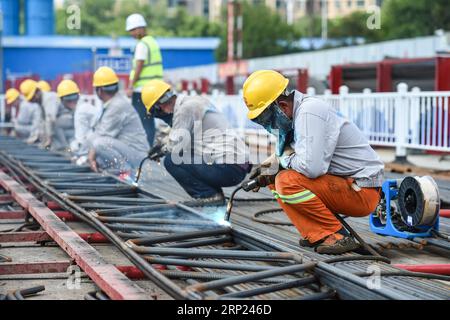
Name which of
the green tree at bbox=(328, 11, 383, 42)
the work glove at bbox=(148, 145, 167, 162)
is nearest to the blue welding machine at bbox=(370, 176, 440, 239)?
the work glove at bbox=(148, 145, 167, 162)

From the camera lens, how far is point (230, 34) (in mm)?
49406

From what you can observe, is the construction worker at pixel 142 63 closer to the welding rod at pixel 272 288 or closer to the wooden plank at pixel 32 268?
the wooden plank at pixel 32 268

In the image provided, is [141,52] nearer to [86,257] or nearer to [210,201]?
[210,201]

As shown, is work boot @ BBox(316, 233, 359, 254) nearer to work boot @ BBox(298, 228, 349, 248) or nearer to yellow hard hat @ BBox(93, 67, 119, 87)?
work boot @ BBox(298, 228, 349, 248)

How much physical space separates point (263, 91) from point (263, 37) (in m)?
57.7

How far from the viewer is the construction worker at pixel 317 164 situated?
530cm

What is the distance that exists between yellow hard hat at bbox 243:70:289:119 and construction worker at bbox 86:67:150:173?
474 centimetres

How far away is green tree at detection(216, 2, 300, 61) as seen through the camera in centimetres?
6219

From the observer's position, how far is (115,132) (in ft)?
32.9

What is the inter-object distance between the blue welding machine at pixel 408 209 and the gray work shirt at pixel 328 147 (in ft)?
0.76

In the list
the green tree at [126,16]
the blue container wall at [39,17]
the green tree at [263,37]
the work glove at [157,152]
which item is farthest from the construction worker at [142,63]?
the green tree at [126,16]

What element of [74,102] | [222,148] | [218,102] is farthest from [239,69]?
[222,148]

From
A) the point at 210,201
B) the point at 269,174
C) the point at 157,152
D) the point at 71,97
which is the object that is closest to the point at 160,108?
the point at 157,152
